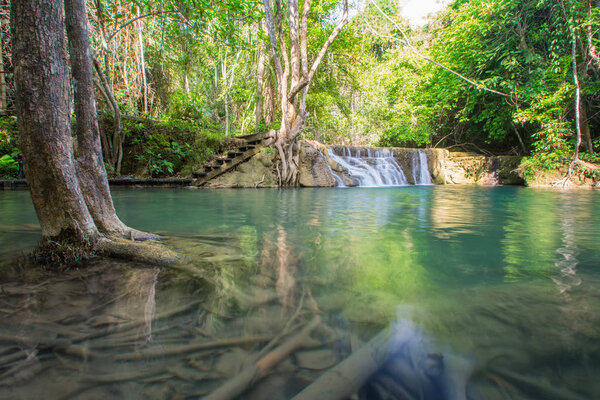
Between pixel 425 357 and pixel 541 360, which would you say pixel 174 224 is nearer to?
pixel 425 357

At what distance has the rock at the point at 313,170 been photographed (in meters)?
10.7

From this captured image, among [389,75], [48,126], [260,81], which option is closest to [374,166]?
[260,81]

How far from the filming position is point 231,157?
10906 millimetres

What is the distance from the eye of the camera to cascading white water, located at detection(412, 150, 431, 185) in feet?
46.3

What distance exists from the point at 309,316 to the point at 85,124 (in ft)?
7.78

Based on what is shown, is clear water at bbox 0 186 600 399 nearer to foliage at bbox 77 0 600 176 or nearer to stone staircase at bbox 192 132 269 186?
foliage at bbox 77 0 600 176

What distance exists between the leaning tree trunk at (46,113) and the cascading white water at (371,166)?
10.4 metres

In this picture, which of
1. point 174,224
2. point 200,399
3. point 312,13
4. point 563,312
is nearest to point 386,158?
point 312,13

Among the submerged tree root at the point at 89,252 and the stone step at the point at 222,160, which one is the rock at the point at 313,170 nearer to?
the stone step at the point at 222,160

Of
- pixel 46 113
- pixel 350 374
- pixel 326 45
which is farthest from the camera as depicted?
pixel 326 45

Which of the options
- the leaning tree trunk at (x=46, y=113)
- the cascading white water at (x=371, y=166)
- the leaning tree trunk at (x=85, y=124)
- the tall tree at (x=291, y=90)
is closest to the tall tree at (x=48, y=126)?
the leaning tree trunk at (x=46, y=113)

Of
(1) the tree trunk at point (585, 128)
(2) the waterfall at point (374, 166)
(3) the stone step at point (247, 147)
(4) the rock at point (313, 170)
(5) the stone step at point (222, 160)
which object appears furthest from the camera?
(2) the waterfall at point (374, 166)

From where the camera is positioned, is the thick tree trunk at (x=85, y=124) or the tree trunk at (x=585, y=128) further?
the tree trunk at (x=585, y=128)

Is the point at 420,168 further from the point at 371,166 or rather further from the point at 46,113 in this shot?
the point at 46,113
